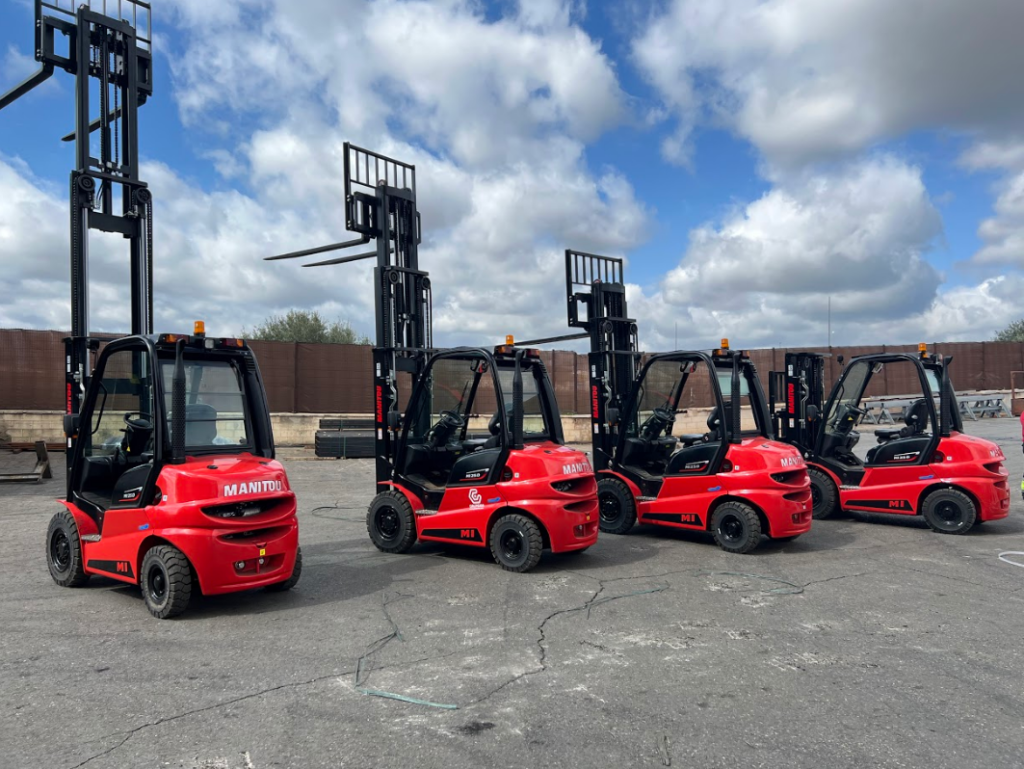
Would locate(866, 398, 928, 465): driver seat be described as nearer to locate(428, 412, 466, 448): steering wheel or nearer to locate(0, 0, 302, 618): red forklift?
locate(428, 412, 466, 448): steering wheel

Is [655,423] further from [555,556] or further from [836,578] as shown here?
[836,578]

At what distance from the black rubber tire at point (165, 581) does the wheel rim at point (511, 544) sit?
3.03 m

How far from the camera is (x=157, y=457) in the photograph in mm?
6277

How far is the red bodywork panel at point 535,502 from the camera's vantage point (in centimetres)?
775

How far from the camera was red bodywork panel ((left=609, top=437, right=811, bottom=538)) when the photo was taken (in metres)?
8.64

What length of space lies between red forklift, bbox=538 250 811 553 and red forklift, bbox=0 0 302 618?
450cm

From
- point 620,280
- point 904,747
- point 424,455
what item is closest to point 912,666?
point 904,747

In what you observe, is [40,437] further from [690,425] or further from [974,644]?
[974,644]

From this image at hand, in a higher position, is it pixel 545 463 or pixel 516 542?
pixel 545 463

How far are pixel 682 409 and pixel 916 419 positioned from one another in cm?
311

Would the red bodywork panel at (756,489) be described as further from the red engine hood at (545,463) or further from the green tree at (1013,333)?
the green tree at (1013,333)

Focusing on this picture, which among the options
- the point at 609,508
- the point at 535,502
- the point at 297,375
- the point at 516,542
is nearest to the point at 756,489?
the point at 609,508

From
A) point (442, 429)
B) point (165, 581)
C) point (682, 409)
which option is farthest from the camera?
point (682, 409)

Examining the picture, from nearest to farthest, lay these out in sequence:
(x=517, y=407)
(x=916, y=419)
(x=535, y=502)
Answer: (x=535, y=502)
(x=517, y=407)
(x=916, y=419)
